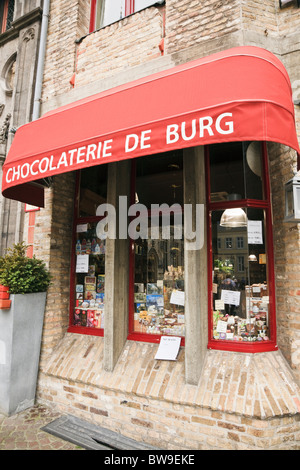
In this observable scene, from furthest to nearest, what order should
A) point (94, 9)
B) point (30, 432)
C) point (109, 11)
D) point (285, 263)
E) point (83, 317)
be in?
point (94, 9) → point (109, 11) → point (83, 317) → point (30, 432) → point (285, 263)

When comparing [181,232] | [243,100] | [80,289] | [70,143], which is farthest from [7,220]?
[243,100]

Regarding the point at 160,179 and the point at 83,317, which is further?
the point at 83,317

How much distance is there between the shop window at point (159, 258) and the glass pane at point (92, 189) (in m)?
0.76

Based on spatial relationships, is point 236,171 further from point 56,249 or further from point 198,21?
point 56,249

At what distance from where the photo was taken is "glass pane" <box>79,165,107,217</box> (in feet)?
17.1

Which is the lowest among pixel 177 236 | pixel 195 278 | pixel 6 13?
pixel 195 278

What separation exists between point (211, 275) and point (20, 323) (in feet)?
9.56

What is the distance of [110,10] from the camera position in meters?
5.68

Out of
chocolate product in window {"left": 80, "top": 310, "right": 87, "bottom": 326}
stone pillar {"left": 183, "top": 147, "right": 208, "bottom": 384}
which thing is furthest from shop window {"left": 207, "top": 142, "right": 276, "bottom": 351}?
chocolate product in window {"left": 80, "top": 310, "right": 87, "bottom": 326}

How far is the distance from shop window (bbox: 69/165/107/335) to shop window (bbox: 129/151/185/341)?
0.71 meters

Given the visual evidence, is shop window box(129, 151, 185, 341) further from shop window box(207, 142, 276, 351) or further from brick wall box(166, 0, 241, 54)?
brick wall box(166, 0, 241, 54)

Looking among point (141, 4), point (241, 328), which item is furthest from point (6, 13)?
point (241, 328)

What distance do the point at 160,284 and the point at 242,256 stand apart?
133 centimetres
